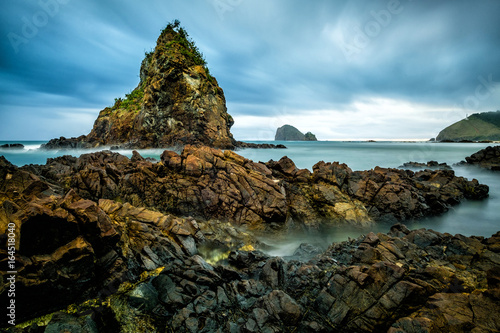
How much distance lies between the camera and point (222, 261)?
8164mm

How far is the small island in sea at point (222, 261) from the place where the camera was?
477cm

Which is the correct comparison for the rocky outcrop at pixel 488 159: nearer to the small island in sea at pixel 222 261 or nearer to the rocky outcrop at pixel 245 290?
the small island in sea at pixel 222 261

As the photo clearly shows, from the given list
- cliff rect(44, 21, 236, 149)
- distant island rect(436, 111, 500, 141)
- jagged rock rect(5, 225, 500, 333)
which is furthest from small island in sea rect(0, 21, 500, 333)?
distant island rect(436, 111, 500, 141)

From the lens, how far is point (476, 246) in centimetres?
746

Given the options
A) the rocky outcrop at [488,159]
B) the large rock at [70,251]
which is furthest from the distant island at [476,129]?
the large rock at [70,251]

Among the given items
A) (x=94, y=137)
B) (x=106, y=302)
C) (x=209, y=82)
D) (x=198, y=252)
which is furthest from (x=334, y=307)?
(x=94, y=137)

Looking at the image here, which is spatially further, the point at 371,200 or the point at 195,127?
the point at 195,127

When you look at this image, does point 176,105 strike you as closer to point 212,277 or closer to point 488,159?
point 212,277

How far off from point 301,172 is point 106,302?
12.9 metres

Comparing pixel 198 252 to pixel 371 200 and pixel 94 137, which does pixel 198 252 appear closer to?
pixel 371 200

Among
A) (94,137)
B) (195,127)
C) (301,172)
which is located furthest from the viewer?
(94,137)

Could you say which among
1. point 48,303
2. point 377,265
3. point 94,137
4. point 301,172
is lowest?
point 48,303

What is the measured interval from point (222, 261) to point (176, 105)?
142 feet

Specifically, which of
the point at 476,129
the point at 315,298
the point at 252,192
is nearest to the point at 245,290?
the point at 315,298
